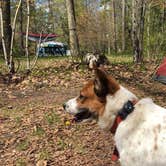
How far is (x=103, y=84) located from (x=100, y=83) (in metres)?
0.04

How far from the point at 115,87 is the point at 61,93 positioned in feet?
18.6

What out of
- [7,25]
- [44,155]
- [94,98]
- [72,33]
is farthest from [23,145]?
[72,33]

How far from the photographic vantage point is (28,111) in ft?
30.7

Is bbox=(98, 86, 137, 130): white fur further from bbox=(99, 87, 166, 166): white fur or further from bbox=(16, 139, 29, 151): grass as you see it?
bbox=(16, 139, 29, 151): grass

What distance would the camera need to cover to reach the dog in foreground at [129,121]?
4.91 metres

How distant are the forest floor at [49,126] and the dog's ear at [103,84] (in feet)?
6.66

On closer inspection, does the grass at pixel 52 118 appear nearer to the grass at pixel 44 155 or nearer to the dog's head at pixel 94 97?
Answer: the grass at pixel 44 155

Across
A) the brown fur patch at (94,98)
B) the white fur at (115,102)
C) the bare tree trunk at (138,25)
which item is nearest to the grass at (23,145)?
the brown fur patch at (94,98)

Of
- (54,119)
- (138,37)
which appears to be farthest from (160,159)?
(138,37)

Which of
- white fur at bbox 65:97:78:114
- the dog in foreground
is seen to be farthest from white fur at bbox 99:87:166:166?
white fur at bbox 65:97:78:114

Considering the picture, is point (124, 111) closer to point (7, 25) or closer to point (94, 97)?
point (94, 97)

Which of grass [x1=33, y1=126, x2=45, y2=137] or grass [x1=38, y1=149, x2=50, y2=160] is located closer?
A: grass [x1=38, y1=149, x2=50, y2=160]

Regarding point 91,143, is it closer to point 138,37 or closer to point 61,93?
point 61,93

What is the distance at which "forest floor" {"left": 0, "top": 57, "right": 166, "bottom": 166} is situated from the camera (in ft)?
23.4
